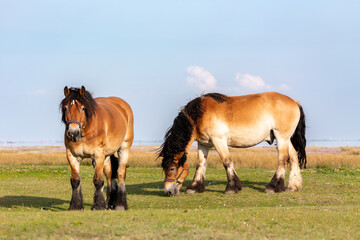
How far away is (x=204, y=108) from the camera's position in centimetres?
1766

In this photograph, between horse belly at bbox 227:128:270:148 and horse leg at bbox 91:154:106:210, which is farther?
horse belly at bbox 227:128:270:148

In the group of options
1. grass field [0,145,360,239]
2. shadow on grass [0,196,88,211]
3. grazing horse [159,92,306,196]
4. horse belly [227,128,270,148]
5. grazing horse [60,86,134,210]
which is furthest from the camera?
horse belly [227,128,270,148]

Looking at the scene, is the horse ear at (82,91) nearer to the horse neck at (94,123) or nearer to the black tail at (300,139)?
the horse neck at (94,123)

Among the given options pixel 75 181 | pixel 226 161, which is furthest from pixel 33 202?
pixel 226 161

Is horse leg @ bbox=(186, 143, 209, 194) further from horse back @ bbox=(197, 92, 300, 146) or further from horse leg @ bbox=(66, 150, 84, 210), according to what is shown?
horse leg @ bbox=(66, 150, 84, 210)

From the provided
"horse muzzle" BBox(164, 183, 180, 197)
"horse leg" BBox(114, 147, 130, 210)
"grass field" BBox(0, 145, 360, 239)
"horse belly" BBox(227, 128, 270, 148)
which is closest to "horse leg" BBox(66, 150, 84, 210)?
"grass field" BBox(0, 145, 360, 239)

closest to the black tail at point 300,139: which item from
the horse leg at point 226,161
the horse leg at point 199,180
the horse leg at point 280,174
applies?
the horse leg at point 280,174

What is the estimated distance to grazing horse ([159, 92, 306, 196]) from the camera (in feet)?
56.6

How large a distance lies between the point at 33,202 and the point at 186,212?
6.71m

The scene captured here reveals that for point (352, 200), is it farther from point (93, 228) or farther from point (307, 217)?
point (93, 228)

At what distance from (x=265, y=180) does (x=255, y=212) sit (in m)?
11.0

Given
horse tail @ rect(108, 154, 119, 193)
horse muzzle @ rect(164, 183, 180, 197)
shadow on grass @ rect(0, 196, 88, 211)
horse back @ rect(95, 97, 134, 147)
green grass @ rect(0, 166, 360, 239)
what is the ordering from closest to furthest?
green grass @ rect(0, 166, 360, 239)
horse back @ rect(95, 97, 134, 147)
horse tail @ rect(108, 154, 119, 193)
shadow on grass @ rect(0, 196, 88, 211)
horse muzzle @ rect(164, 183, 180, 197)

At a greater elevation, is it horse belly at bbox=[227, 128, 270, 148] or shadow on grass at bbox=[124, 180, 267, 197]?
horse belly at bbox=[227, 128, 270, 148]

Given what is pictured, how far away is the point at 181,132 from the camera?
1736 centimetres
